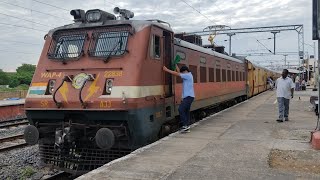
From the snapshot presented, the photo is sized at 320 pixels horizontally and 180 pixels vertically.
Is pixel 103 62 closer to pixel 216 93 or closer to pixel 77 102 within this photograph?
pixel 77 102

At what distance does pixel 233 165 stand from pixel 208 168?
479mm

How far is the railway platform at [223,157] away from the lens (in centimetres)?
593

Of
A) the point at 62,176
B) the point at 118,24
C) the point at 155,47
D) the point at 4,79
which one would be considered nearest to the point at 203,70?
the point at 155,47

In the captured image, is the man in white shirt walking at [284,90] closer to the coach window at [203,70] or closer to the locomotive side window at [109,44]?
the coach window at [203,70]

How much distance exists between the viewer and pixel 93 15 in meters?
8.62

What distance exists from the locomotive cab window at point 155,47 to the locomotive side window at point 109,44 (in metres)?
0.57

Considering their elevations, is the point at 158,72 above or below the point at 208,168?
above

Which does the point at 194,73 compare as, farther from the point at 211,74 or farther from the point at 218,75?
the point at 218,75

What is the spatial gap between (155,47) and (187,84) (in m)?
1.44

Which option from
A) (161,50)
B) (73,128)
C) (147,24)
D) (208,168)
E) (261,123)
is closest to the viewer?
(208,168)

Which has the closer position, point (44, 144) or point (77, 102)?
point (77, 102)

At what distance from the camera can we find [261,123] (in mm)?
12203

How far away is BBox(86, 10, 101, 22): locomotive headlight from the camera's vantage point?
8547mm

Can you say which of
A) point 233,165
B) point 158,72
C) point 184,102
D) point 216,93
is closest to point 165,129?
point 184,102
